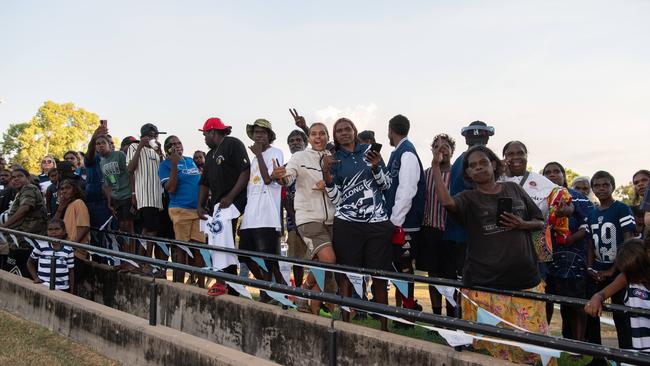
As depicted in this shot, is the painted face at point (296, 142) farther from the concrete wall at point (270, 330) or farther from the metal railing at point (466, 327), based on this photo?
the metal railing at point (466, 327)

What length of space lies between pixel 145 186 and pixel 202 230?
46.0 inches

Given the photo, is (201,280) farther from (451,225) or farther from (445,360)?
(445,360)

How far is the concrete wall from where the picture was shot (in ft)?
13.6

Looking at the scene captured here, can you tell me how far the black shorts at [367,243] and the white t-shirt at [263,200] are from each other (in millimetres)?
1261

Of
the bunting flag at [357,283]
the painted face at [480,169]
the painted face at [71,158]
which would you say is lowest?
the bunting flag at [357,283]

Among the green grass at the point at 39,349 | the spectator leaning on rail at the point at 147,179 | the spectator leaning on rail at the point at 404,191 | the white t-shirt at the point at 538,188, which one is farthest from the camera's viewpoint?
the spectator leaning on rail at the point at 147,179

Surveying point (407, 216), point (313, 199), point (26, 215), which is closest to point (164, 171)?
point (26, 215)

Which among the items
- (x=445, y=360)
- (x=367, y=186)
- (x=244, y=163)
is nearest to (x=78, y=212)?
(x=244, y=163)

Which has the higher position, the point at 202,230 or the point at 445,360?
the point at 202,230

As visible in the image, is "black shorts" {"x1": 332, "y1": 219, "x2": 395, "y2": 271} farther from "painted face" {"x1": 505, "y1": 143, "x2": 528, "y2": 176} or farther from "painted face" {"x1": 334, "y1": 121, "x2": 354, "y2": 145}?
"painted face" {"x1": 505, "y1": 143, "x2": 528, "y2": 176}

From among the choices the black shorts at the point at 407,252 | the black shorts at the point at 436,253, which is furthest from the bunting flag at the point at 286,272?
the black shorts at the point at 436,253

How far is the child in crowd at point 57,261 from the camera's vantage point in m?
7.40

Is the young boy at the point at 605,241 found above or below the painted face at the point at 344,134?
below

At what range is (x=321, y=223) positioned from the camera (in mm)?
5516
